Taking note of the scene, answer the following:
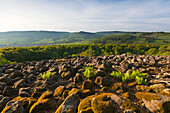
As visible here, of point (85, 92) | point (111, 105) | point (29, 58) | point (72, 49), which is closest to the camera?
point (111, 105)

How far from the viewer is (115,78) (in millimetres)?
11133

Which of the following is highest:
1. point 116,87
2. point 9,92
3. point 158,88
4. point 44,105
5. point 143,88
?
point 158,88

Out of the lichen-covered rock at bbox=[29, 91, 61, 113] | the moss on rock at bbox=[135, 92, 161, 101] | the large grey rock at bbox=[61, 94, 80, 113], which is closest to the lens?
the large grey rock at bbox=[61, 94, 80, 113]

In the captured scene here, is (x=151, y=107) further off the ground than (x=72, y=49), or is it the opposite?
(x=151, y=107)

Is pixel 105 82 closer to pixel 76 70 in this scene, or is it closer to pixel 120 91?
pixel 120 91

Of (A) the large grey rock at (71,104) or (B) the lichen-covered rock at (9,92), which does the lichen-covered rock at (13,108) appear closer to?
(A) the large grey rock at (71,104)

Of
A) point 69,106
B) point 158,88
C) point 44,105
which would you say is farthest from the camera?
point 158,88

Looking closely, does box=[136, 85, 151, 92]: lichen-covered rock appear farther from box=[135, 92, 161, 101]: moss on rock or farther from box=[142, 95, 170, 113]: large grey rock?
box=[142, 95, 170, 113]: large grey rock

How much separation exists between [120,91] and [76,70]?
7806 mm

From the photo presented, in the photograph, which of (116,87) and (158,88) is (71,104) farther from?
(158,88)

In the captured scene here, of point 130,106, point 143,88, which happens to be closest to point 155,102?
point 130,106

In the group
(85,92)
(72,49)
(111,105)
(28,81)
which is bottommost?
(72,49)

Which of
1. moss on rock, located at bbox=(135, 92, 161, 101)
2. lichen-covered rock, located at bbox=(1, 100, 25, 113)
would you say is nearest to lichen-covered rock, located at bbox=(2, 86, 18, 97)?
lichen-covered rock, located at bbox=(1, 100, 25, 113)

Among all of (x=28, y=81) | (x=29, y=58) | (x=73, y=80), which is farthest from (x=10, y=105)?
(x=29, y=58)
